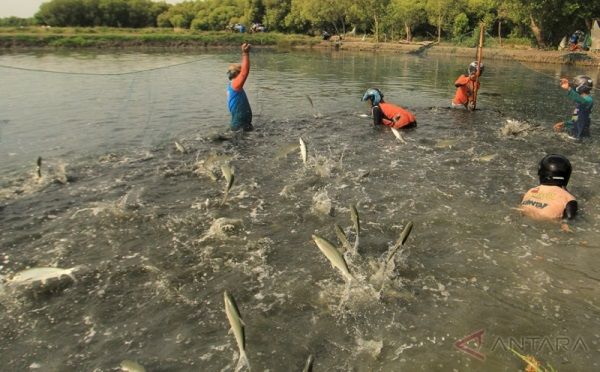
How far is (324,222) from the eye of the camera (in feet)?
24.8

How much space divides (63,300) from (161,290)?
1193 millimetres

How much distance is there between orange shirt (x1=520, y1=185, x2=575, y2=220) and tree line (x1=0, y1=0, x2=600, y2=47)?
43603 mm

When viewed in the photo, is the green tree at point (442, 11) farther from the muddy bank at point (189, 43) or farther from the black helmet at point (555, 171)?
the black helmet at point (555, 171)

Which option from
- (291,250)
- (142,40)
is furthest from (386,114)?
(142,40)

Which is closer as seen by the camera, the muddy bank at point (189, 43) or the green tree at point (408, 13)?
the muddy bank at point (189, 43)

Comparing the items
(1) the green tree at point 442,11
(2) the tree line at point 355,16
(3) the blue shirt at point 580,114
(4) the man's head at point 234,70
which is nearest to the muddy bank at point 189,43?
(2) the tree line at point 355,16

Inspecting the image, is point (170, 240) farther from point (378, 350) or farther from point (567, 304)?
point (567, 304)

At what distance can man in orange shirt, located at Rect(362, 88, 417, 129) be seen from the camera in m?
13.8

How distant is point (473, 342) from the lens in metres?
4.71

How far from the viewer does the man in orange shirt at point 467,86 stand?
53.2 feet

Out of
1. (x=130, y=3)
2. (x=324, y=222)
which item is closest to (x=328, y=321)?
(x=324, y=222)

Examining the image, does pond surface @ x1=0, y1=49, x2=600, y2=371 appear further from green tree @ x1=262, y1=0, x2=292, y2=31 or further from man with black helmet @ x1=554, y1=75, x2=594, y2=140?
green tree @ x1=262, y1=0, x2=292, y2=31

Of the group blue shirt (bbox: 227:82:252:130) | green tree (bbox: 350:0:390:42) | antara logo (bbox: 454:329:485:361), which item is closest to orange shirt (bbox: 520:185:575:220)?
antara logo (bbox: 454:329:485:361)

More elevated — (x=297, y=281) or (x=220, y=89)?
(x=220, y=89)
